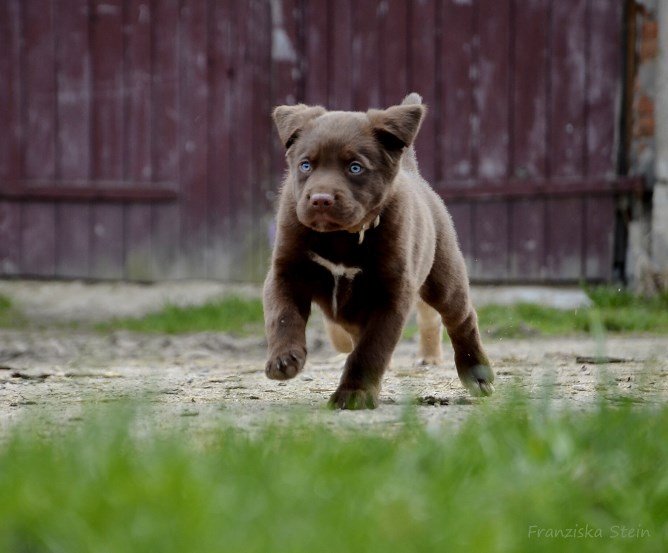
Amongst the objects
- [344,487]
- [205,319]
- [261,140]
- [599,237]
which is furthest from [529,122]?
[344,487]

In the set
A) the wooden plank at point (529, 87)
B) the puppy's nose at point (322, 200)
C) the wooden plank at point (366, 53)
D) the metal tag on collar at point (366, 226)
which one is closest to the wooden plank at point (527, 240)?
the wooden plank at point (529, 87)

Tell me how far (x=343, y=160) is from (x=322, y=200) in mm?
304

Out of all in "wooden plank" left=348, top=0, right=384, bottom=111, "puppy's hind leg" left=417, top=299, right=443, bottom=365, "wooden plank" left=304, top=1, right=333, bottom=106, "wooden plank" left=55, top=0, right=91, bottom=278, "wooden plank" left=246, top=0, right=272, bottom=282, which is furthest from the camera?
"wooden plank" left=55, top=0, right=91, bottom=278

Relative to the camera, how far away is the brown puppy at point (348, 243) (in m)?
3.57

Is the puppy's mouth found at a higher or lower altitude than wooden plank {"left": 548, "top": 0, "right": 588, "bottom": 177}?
lower

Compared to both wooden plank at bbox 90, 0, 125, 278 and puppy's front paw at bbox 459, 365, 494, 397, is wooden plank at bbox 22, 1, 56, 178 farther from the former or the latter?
puppy's front paw at bbox 459, 365, 494, 397

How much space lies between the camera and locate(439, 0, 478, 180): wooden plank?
873cm

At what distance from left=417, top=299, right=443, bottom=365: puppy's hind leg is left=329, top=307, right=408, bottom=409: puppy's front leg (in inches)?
65.8

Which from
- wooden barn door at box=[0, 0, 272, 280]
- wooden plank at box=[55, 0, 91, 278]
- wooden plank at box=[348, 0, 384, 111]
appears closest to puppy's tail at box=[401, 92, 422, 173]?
wooden plank at box=[348, 0, 384, 111]

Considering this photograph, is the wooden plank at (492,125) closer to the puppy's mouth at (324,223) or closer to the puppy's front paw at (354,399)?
the puppy's mouth at (324,223)

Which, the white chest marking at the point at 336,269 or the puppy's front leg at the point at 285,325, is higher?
the white chest marking at the point at 336,269

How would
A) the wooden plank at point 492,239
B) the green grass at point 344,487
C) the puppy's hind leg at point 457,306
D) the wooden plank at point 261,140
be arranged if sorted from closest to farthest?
the green grass at point 344,487, the puppy's hind leg at point 457,306, the wooden plank at point 492,239, the wooden plank at point 261,140

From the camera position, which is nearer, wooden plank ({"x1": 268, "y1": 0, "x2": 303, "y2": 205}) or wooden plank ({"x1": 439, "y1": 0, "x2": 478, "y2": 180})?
wooden plank ({"x1": 439, "y1": 0, "x2": 478, "y2": 180})

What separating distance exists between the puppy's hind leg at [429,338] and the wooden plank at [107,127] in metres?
4.67
